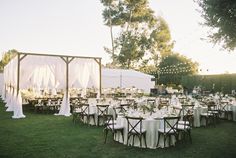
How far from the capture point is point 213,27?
8867mm

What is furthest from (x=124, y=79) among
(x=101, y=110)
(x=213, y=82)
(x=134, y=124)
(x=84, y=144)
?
(x=84, y=144)

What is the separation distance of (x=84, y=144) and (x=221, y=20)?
5.32m

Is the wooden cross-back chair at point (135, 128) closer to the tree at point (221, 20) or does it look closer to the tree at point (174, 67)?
the tree at point (221, 20)

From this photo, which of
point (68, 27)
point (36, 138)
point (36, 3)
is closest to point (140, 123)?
point (36, 138)

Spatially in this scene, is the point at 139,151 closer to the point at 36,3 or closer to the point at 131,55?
the point at 36,3

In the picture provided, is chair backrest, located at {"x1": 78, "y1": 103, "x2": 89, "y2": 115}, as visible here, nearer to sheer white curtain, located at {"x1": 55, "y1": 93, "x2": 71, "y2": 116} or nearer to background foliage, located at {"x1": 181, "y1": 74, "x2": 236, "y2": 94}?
sheer white curtain, located at {"x1": 55, "y1": 93, "x2": 71, "y2": 116}

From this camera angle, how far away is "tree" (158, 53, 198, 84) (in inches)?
1309

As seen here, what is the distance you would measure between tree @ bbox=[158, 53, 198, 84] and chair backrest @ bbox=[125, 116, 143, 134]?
86.4 feet

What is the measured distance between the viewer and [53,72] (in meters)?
14.7

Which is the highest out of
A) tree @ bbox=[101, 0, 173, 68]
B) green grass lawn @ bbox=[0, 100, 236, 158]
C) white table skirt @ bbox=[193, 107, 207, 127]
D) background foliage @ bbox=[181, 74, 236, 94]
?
tree @ bbox=[101, 0, 173, 68]

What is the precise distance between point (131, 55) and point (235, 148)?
81.4 feet

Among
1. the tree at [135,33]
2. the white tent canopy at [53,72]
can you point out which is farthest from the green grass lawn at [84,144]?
the tree at [135,33]

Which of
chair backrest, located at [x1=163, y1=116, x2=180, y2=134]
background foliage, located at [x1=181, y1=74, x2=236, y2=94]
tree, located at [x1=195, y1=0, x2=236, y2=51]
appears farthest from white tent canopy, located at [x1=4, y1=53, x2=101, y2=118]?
background foliage, located at [x1=181, y1=74, x2=236, y2=94]

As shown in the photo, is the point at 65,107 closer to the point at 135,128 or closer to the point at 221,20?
the point at 135,128
